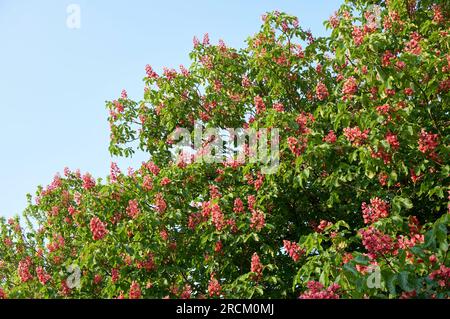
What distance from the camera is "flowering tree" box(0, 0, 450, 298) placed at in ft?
18.4

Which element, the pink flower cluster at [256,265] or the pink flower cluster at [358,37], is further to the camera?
the pink flower cluster at [358,37]

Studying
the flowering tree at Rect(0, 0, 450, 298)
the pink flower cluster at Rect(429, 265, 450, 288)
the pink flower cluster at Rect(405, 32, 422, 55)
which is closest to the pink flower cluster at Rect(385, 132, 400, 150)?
the flowering tree at Rect(0, 0, 450, 298)

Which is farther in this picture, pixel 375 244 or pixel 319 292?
pixel 375 244

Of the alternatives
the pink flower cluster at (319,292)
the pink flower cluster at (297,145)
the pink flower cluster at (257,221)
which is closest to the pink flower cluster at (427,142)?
the pink flower cluster at (297,145)

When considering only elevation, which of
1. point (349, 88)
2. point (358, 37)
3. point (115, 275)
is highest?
point (358, 37)

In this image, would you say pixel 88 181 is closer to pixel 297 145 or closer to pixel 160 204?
pixel 160 204

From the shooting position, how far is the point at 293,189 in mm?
7883

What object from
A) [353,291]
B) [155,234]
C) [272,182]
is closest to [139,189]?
[155,234]

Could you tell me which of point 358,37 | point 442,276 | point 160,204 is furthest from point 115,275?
point 358,37

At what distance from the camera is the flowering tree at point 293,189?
5.60 m

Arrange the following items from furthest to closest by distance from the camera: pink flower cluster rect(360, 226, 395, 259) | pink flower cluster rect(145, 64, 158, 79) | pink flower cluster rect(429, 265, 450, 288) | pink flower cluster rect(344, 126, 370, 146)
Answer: pink flower cluster rect(145, 64, 158, 79) < pink flower cluster rect(344, 126, 370, 146) < pink flower cluster rect(360, 226, 395, 259) < pink flower cluster rect(429, 265, 450, 288)

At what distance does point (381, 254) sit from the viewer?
432 cm

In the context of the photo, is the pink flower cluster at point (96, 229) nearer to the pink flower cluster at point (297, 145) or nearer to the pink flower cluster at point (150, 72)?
the pink flower cluster at point (297, 145)

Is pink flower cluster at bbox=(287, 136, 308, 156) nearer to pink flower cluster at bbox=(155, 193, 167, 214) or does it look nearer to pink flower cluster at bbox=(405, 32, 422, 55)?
pink flower cluster at bbox=(405, 32, 422, 55)
